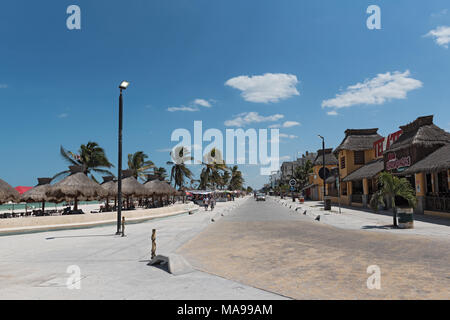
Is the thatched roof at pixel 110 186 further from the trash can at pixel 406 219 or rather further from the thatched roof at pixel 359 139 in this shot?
the thatched roof at pixel 359 139

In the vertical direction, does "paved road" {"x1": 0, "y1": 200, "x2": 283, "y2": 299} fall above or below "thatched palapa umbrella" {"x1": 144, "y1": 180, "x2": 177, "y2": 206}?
below

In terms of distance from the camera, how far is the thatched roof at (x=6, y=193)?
20.1 metres

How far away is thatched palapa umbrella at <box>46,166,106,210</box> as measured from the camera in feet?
68.9

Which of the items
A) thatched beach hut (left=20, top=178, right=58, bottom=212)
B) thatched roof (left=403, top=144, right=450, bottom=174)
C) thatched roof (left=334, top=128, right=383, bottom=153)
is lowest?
thatched beach hut (left=20, top=178, right=58, bottom=212)

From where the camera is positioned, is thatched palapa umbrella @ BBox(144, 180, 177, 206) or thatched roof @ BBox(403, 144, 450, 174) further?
thatched palapa umbrella @ BBox(144, 180, 177, 206)

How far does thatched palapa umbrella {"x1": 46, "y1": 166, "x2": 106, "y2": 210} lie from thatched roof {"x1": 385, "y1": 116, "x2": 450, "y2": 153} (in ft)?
83.9

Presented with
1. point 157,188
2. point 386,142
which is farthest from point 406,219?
point 157,188

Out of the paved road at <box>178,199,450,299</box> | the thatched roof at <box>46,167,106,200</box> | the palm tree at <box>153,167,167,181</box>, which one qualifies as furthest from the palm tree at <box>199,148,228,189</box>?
the paved road at <box>178,199,450,299</box>

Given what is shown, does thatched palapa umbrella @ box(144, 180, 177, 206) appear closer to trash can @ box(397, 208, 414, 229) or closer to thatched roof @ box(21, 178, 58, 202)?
thatched roof @ box(21, 178, 58, 202)

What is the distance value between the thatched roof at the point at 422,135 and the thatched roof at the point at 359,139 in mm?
11364

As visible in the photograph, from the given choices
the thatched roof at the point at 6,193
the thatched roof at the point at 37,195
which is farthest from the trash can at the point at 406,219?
the thatched roof at the point at 6,193
